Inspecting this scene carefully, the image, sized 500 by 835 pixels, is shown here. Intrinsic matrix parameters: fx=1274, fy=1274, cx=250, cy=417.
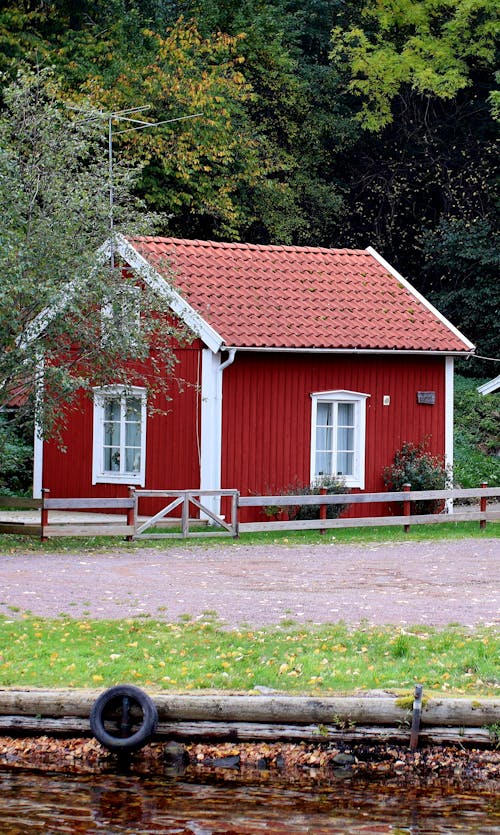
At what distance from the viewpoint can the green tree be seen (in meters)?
19.4

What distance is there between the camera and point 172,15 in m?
40.8

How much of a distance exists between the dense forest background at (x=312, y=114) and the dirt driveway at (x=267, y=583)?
18029mm

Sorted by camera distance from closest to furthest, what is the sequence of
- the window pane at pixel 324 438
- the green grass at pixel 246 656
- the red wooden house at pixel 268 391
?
the green grass at pixel 246 656, the red wooden house at pixel 268 391, the window pane at pixel 324 438

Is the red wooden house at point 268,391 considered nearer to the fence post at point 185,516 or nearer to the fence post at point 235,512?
the fence post at point 235,512

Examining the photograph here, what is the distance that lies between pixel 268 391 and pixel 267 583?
28.8ft

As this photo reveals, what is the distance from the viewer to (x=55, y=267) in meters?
19.6

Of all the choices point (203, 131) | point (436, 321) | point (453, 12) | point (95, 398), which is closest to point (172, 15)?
point (203, 131)

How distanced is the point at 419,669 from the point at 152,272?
1185cm

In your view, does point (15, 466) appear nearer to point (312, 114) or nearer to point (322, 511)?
point (322, 511)

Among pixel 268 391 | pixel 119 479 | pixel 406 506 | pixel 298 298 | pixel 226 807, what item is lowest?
pixel 226 807

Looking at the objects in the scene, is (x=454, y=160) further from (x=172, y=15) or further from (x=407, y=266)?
(x=172, y=15)

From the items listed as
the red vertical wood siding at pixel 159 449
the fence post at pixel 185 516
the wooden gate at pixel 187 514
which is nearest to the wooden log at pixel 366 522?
the wooden gate at pixel 187 514

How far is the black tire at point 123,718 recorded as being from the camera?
948cm

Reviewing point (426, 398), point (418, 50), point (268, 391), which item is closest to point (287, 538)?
point (268, 391)
